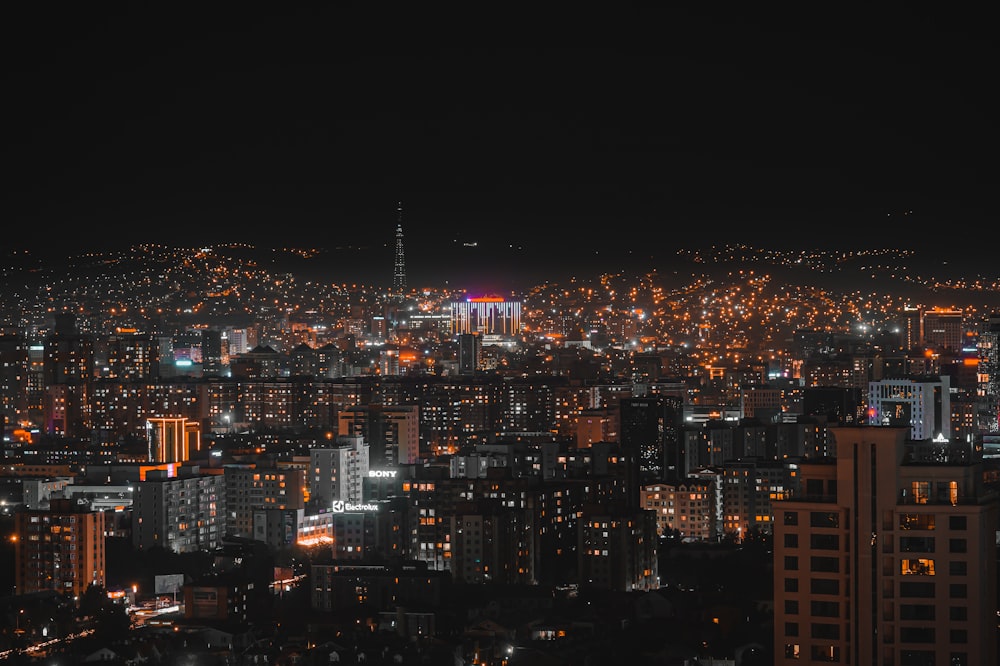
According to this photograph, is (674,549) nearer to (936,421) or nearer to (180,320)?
(936,421)

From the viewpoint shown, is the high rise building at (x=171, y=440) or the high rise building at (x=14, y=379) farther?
the high rise building at (x=14, y=379)

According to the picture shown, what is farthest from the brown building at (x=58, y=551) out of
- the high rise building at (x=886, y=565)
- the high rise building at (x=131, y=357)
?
the high rise building at (x=131, y=357)

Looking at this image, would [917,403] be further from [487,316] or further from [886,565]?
[487,316]

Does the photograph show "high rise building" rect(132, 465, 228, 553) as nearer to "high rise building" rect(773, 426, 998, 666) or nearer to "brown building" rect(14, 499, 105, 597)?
"brown building" rect(14, 499, 105, 597)

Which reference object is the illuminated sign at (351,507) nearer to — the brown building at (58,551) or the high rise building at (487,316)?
the brown building at (58,551)

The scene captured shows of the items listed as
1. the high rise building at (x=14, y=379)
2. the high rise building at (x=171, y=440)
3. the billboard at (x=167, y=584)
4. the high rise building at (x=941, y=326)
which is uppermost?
the high rise building at (x=941, y=326)

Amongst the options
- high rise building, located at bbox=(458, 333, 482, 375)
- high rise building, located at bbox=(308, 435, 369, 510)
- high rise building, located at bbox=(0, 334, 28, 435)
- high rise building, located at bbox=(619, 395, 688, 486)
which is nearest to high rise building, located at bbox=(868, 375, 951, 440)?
high rise building, located at bbox=(619, 395, 688, 486)

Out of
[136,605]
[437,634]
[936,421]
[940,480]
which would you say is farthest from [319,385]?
[940,480]
